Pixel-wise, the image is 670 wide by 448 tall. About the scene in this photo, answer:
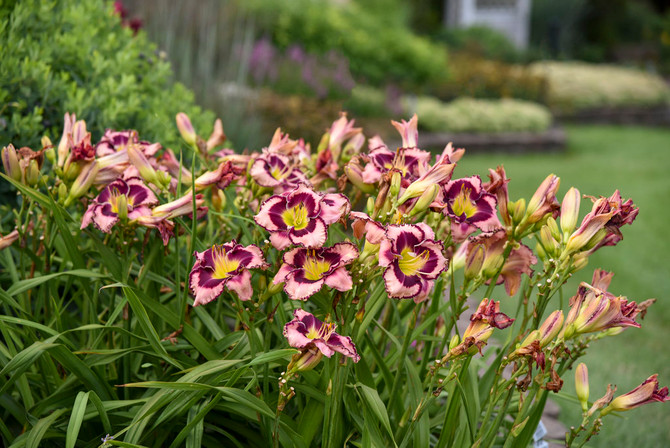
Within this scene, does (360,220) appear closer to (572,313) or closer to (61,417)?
(572,313)

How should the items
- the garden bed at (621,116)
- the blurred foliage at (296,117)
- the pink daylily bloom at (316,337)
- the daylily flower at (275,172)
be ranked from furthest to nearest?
the garden bed at (621,116) < the blurred foliage at (296,117) < the daylily flower at (275,172) < the pink daylily bloom at (316,337)

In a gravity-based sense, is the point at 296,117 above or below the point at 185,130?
below

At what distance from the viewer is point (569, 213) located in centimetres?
114

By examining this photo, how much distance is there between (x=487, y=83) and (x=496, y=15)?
8290 millimetres

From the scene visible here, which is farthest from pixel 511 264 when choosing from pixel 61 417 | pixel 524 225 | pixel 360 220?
pixel 61 417

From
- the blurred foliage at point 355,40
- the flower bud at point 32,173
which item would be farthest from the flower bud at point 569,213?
the blurred foliage at point 355,40

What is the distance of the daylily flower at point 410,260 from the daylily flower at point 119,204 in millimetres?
499

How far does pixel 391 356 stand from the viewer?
141 cm

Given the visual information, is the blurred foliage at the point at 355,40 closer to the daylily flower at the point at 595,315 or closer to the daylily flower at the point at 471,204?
the daylily flower at the point at 471,204

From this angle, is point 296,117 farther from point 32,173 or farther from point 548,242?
point 548,242

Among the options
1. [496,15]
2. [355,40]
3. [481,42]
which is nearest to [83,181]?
[355,40]

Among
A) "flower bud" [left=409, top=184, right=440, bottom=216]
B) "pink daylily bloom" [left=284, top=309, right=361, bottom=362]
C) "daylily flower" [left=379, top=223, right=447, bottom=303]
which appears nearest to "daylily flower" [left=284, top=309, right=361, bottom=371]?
"pink daylily bloom" [left=284, top=309, right=361, bottom=362]

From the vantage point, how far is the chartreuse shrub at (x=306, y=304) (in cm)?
105

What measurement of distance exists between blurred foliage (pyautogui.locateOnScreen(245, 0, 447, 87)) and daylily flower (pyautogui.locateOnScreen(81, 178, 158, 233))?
6.64 meters
